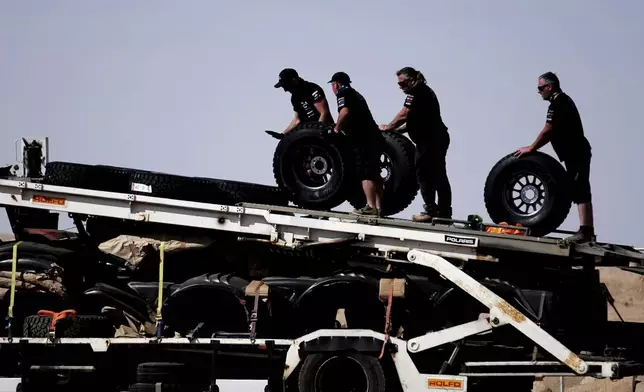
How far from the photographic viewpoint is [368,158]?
1391 cm

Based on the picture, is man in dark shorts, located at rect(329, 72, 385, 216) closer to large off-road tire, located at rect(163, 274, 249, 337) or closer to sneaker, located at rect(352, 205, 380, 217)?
sneaker, located at rect(352, 205, 380, 217)

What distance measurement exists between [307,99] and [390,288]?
3.15 metres

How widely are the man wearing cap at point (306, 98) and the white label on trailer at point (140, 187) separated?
192 cm

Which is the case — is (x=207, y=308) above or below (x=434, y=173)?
below

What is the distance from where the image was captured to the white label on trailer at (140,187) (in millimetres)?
13844

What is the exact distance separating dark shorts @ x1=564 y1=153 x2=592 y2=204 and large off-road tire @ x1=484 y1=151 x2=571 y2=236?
0.36ft

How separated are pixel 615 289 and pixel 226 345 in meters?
31.2

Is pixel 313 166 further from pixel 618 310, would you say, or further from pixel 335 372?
pixel 618 310

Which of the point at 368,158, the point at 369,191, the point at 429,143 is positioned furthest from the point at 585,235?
the point at 368,158

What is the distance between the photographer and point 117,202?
544 inches

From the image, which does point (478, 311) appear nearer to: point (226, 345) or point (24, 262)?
point (226, 345)

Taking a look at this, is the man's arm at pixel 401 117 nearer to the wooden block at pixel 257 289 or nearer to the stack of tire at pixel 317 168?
the stack of tire at pixel 317 168

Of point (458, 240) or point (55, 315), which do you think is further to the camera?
point (55, 315)

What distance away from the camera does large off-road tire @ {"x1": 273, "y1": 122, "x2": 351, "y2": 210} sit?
13.8m
